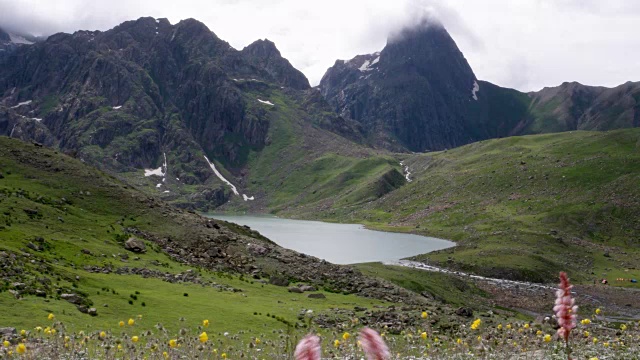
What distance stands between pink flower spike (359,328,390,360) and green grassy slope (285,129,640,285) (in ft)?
294

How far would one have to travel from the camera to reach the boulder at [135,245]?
54250 millimetres

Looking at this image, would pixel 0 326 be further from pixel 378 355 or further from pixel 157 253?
pixel 157 253

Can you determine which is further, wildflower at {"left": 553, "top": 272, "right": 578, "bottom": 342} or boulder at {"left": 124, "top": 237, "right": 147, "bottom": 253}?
boulder at {"left": 124, "top": 237, "right": 147, "bottom": 253}

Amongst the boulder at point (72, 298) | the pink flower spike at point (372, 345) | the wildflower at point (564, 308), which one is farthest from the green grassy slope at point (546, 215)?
the pink flower spike at point (372, 345)

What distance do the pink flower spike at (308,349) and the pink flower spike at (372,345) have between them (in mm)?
352

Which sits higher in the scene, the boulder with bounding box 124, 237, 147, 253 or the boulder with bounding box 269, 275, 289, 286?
the boulder with bounding box 124, 237, 147, 253

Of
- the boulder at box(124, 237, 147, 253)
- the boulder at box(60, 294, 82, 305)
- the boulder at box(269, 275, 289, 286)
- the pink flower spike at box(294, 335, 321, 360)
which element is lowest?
the boulder at box(269, 275, 289, 286)

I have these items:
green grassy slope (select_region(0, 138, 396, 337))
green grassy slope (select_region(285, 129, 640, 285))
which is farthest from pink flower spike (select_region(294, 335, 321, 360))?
green grassy slope (select_region(285, 129, 640, 285))

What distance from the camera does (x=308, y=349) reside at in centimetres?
361

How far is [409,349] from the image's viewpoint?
17141 mm

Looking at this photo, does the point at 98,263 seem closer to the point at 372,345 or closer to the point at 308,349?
the point at 308,349

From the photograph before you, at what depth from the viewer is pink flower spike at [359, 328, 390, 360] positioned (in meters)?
3.60

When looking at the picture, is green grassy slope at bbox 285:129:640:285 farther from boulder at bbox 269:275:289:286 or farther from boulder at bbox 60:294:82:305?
boulder at bbox 60:294:82:305

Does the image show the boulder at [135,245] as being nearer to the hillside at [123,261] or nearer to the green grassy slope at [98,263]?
the hillside at [123,261]
